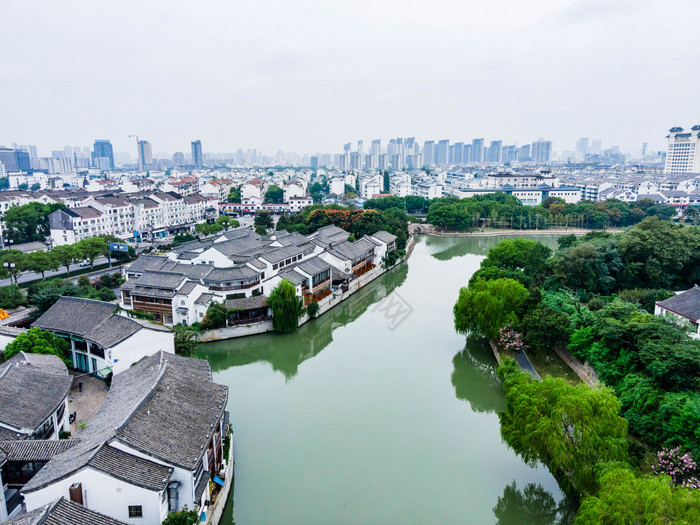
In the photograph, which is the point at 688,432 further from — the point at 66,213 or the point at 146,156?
the point at 146,156

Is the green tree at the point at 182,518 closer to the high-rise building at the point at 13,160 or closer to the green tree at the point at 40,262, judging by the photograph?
the green tree at the point at 40,262

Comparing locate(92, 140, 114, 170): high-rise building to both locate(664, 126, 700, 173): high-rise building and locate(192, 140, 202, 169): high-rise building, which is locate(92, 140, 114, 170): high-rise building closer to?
locate(192, 140, 202, 169): high-rise building

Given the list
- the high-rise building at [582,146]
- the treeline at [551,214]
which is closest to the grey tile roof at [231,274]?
the treeline at [551,214]

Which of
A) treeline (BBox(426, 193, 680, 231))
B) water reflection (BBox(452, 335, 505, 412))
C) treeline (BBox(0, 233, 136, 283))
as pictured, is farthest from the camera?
treeline (BBox(426, 193, 680, 231))

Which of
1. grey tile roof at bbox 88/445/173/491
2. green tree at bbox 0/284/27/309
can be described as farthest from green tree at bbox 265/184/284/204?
grey tile roof at bbox 88/445/173/491

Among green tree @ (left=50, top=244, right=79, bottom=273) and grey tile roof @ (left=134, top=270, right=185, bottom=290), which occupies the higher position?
grey tile roof @ (left=134, top=270, right=185, bottom=290)
